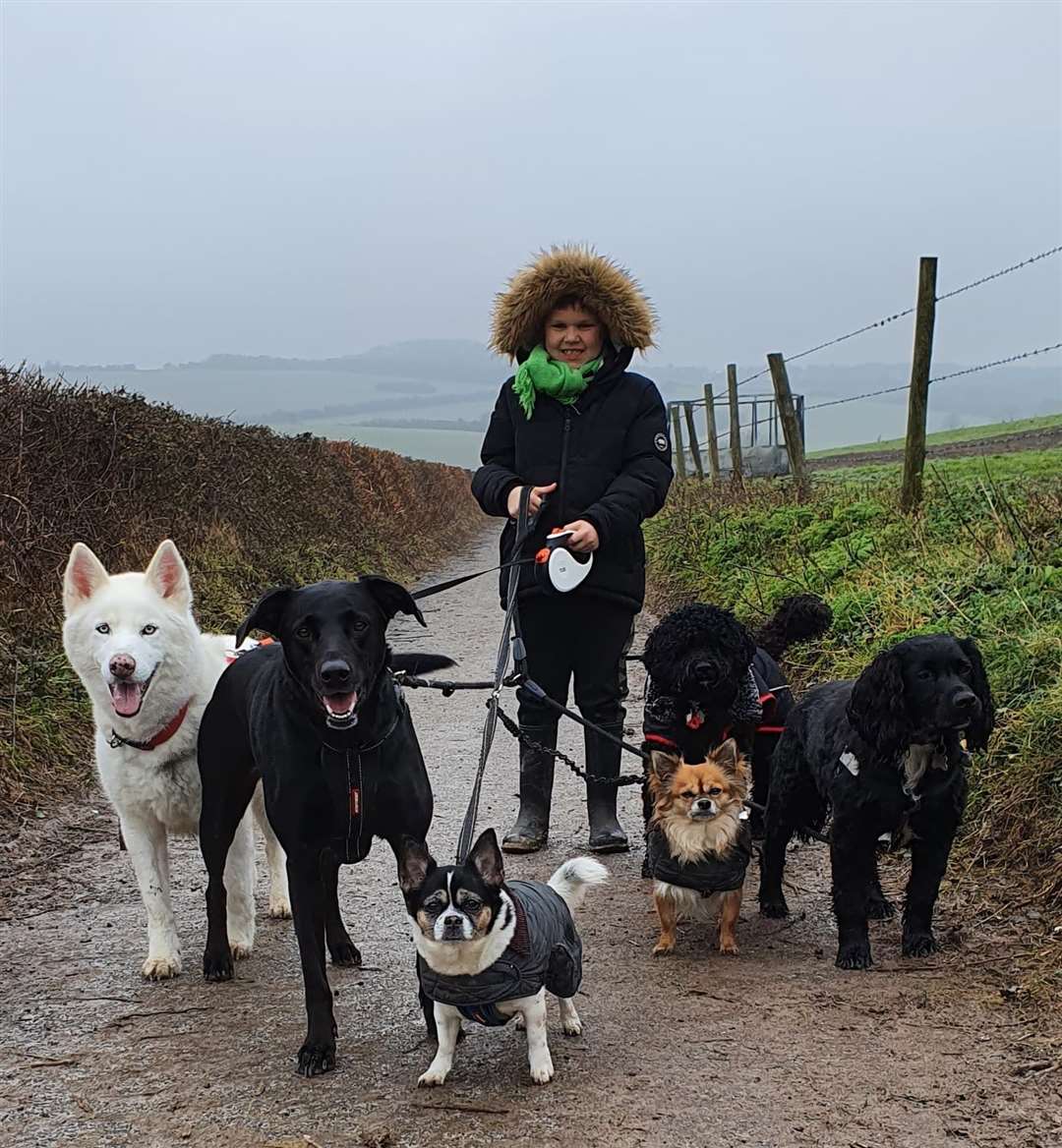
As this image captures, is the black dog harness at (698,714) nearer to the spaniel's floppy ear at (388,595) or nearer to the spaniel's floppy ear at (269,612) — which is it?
the spaniel's floppy ear at (388,595)

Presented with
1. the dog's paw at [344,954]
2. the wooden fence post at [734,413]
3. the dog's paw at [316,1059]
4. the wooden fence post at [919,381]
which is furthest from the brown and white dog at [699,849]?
the wooden fence post at [734,413]

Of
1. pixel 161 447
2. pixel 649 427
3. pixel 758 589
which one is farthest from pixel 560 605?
pixel 161 447

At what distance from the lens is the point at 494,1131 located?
301 centimetres

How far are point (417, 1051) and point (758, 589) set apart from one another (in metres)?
6.38

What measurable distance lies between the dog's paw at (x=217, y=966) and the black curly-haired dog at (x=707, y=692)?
6.03ft

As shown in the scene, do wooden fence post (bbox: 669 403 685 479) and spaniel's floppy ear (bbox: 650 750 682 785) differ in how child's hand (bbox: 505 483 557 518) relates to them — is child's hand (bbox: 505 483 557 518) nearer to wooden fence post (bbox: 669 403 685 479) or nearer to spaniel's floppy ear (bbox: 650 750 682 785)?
spaniel's floppy ear (bbox: 650 750 682 785)

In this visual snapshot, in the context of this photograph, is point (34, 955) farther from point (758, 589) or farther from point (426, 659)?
point (758, 589)

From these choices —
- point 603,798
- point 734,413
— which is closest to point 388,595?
point 603,798

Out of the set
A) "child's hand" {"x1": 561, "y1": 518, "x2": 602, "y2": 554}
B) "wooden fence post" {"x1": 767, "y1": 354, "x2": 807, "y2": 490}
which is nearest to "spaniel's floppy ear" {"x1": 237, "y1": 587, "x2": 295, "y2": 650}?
"child's hand" {"x1": 561, "y1": 518, "x2": 602, "y2": 554}

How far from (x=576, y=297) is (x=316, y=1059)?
3.42 m

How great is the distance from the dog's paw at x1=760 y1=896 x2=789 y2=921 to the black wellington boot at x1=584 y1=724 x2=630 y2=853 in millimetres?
929

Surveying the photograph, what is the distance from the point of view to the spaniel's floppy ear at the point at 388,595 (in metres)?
3.66

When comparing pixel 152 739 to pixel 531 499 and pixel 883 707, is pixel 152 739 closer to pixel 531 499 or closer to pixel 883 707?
pixel 531 499

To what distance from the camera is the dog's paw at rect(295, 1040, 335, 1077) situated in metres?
3.34
